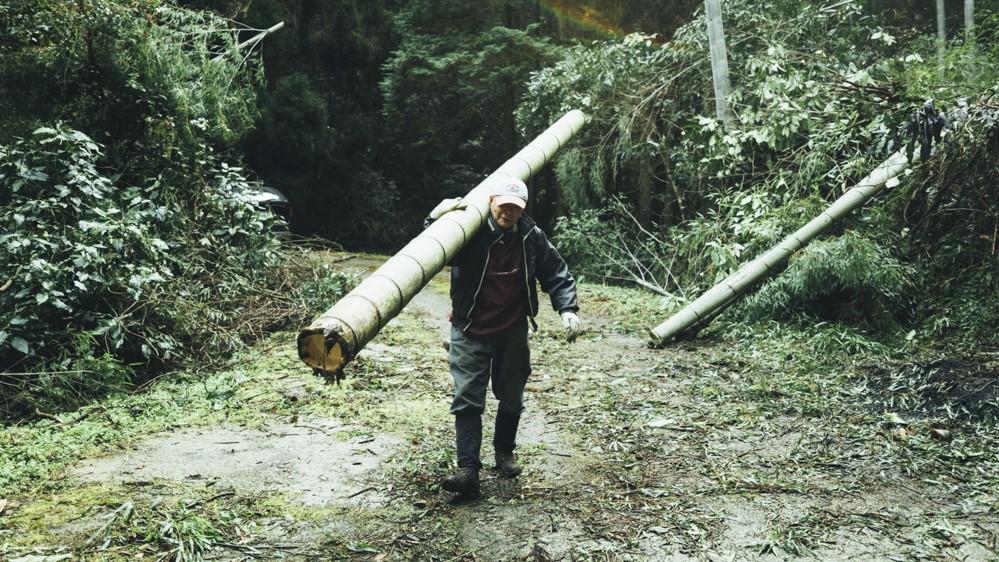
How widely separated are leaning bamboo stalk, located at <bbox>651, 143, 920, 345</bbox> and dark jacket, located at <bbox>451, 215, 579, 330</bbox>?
3.27m

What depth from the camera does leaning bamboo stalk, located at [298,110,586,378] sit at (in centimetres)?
270

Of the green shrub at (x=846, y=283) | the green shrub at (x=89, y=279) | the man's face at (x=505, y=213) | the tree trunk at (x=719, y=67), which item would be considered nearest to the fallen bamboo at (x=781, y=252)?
the green shrub at (x=846, y=283)

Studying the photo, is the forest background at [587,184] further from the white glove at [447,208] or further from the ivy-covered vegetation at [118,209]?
the white glove at [447,208]

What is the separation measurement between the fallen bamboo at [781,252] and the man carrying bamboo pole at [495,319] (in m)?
3.39

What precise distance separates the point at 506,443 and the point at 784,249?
417cm

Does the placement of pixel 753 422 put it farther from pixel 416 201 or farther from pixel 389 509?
pixel 416 201

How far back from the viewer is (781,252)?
675cm

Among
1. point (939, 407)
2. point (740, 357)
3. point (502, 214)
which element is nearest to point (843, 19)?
point (740, 357)

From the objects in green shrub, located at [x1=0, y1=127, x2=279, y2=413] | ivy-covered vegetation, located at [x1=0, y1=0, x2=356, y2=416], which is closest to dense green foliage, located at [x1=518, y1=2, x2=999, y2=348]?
ivy-covered vegetation, located at [x1=0, y1=0, x2=356, y2=416]

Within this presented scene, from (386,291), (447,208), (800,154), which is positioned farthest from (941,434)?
(800,154)

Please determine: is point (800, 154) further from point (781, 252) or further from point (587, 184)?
point (587, 184)

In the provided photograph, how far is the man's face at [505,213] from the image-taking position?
3672 millimetres

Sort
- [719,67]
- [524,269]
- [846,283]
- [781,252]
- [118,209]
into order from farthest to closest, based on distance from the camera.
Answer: [719,67], [781,252], [846,283], [118,209], [524,269]

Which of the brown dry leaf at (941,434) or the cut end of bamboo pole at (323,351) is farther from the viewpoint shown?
the brown dry leaf at (941,434)
